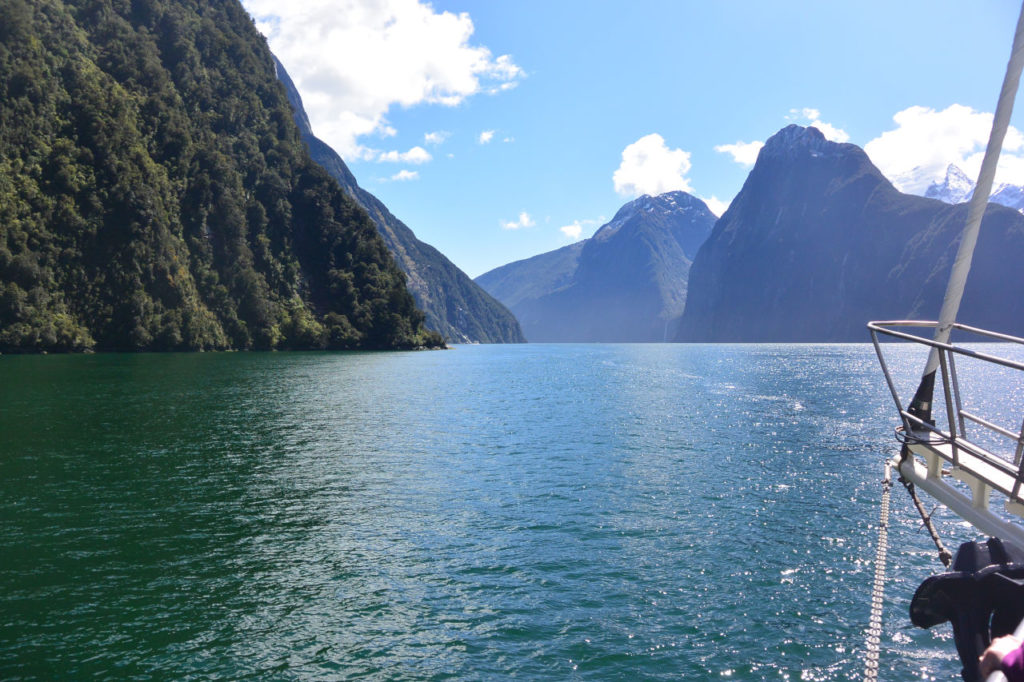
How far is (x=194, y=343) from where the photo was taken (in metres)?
165

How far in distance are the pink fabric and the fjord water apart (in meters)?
10.2

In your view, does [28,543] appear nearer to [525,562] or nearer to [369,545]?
[369,545]

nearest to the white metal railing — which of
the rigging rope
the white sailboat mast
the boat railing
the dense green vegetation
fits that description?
the boat railing

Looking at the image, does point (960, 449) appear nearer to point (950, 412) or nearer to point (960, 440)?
point (960, 440)

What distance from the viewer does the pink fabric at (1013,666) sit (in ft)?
14.5

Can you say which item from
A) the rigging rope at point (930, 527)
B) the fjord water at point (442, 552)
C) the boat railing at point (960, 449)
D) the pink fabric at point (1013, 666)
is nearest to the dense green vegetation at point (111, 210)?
the fjord water at point (442, 552)

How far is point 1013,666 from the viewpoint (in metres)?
4.45

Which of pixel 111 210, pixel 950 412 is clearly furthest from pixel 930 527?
pixel 111 210

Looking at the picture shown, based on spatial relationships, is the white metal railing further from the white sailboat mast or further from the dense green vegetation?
the dense green vegetation

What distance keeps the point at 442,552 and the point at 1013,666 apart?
710 inches

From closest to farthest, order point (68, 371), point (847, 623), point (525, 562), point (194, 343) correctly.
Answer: point (847, 623), point (525, 562), point (68, 371), point (194, 343)

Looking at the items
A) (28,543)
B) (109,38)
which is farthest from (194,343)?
(28,543)

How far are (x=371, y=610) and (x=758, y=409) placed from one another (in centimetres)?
5446

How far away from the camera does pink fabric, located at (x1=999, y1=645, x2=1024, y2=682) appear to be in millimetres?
4410
